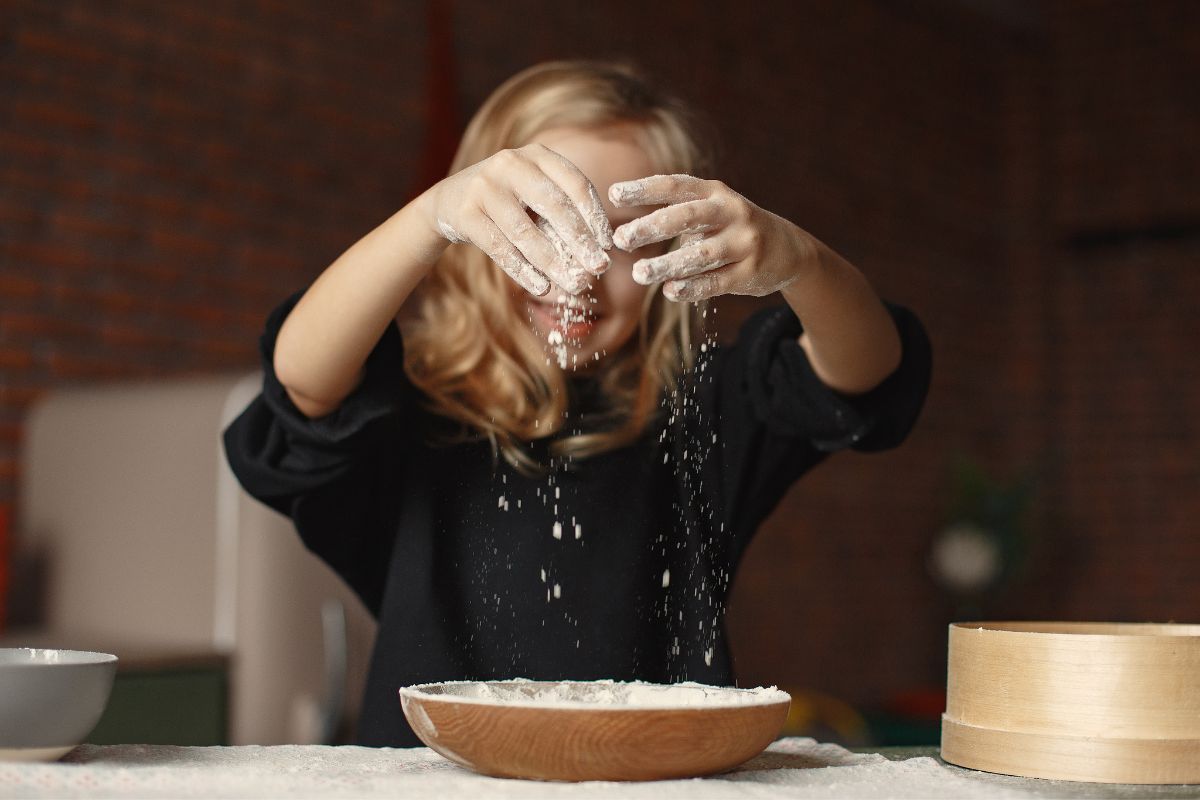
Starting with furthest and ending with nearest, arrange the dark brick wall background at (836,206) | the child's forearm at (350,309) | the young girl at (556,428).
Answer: the dark brick wall background at (836,206) → the young girl at (556,428) → the child's forearm at (350,309)

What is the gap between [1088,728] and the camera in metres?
0.75

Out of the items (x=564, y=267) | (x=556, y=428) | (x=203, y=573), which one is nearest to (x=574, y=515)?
(x=556, y=428)

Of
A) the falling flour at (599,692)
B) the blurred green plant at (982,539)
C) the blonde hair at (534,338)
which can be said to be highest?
the blonde hair at (534,338)

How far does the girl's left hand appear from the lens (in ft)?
2.66

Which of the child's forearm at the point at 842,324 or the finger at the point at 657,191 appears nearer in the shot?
the finger at the point at 657,191

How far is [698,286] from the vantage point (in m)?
0.86

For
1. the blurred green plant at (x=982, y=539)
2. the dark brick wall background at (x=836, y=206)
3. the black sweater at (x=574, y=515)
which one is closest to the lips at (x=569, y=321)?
the black sweater at (x=574, y=515)

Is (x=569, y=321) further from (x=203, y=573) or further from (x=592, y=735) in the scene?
(x=203, y=573)

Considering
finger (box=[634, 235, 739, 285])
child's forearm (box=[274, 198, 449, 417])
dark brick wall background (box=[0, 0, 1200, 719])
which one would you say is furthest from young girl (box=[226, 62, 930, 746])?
dark brick wall background (box=[0, 0, 1200, 719])

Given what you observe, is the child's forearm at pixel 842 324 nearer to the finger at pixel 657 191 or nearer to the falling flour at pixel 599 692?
the finger at pixel 657 191

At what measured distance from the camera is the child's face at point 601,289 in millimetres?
1152

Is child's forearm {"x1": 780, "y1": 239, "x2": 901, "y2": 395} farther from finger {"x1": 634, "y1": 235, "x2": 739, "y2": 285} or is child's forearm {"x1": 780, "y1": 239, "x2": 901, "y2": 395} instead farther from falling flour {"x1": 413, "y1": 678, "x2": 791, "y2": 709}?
falling flour {"x1": 413, "y1": 678, "x2": 791, "y2": 709}

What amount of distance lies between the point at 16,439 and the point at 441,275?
1.32 meters

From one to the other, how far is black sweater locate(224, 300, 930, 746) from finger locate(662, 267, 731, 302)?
293 millimetres
